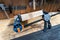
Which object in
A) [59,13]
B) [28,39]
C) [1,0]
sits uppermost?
[1,0]

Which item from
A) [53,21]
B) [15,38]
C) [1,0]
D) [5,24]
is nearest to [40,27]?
[53,21]

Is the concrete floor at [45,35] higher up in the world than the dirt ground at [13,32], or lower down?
lower down

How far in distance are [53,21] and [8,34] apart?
67cm

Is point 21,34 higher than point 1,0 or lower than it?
lower

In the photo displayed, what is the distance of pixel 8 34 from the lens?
1346 mm

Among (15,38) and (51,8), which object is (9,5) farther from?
(51,8)

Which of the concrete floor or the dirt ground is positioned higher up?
the dirt ground

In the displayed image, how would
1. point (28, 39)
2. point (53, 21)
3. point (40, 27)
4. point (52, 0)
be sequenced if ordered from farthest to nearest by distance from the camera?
point (52, 0) < point (53, 21) < point (40, 27) < point (28, 39)

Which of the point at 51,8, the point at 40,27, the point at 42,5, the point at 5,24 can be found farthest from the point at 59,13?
the point at 5,24

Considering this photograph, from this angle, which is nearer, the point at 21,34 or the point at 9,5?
the point at 21,34

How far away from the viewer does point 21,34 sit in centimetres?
135

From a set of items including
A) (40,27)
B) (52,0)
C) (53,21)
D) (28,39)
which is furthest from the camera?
(52,0)

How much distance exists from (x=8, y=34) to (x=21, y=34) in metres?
0.16

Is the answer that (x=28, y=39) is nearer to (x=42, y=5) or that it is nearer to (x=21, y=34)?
(x=21, y=34)
